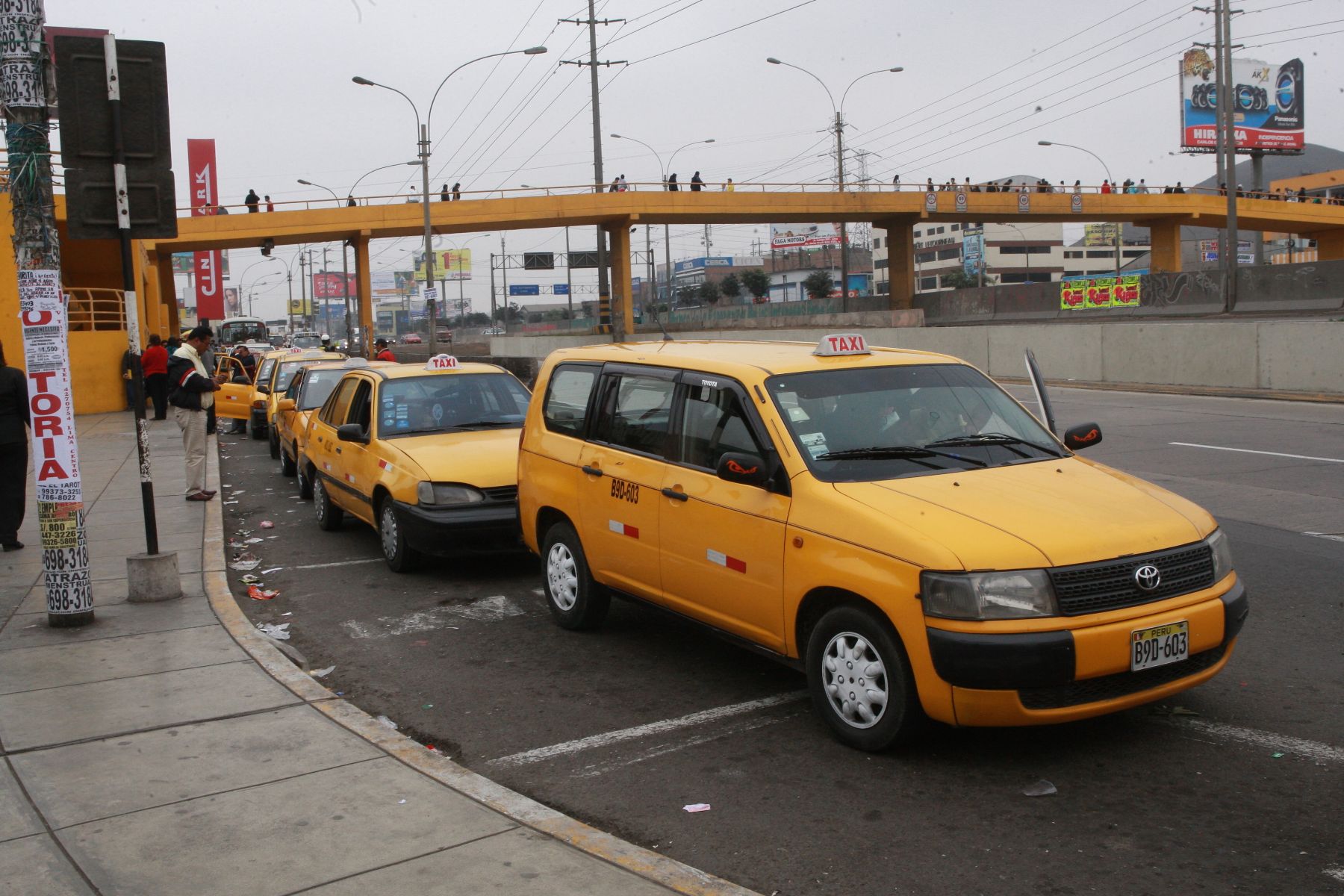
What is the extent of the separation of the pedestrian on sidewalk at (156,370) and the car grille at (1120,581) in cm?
2015

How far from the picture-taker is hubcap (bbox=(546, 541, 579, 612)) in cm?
718

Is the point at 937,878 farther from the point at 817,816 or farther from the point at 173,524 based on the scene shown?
the point at 173,524

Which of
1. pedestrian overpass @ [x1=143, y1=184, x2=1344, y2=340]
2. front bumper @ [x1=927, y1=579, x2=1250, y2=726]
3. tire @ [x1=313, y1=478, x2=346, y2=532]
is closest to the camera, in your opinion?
front bumper @ [x1=927, y1=579, x2=1250, y2=726]

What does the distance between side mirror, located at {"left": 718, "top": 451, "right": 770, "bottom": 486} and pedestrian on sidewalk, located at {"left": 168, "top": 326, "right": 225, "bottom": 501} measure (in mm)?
9353

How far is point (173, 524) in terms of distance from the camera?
456 inches

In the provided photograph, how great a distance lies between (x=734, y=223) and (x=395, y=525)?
54479 mm

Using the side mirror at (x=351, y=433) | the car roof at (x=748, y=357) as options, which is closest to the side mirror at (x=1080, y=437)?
the car roof at (x=748, y=357)

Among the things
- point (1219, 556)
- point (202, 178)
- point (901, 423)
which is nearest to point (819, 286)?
point (202, 178)

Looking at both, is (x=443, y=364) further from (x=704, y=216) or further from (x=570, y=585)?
(x=704, y=216)

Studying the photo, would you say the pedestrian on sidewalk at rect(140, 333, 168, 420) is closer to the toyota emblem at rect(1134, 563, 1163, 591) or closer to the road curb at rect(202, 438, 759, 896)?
the road curb at rect(202, 438, 759, 896)

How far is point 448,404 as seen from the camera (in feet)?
33.8

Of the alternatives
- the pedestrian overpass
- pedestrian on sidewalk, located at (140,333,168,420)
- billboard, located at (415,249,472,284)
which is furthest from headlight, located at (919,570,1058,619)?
billboard, located at (415,249,472,284)

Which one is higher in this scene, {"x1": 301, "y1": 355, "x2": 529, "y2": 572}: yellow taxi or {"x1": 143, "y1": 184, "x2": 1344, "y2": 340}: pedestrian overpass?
{"x1": 143, "y1": 184, "x2": 1344, "y2": 340}: pedestrian overpass

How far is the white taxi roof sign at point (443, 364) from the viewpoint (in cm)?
1070
